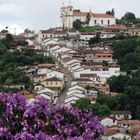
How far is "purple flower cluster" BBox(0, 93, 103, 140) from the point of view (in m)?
6.13

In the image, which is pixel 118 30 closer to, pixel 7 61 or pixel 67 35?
pixel 67 35

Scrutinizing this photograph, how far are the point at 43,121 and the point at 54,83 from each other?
4385 cm

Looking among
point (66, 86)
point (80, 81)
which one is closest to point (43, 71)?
point (66, 86)

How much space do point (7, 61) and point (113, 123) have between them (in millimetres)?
20295

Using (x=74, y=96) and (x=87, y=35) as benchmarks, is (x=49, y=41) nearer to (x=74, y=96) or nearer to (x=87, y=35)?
(x=87, y=35)

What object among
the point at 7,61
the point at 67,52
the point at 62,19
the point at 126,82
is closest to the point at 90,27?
the point at 62,19

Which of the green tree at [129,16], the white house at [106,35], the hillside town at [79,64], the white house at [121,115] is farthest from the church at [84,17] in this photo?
the white house at [121,115]

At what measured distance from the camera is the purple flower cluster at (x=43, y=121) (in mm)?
6129

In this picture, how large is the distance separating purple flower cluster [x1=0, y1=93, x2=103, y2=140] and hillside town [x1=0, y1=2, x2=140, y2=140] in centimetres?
2284

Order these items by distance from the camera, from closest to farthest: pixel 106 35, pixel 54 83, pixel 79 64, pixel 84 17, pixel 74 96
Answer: pixel 74 96 < pixel 54 83 < pixel 79 64 < pixel 106 35 < pixel 84 17

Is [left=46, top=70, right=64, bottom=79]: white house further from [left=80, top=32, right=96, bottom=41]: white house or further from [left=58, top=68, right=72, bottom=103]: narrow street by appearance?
[left=80, top=32, right=96, bottom=41]: white house

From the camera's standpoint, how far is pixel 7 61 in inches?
2208

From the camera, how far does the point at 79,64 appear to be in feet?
185

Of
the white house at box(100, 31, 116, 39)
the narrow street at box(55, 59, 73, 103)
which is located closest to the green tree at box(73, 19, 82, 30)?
the white house at box(100, 31, 116, 39)
